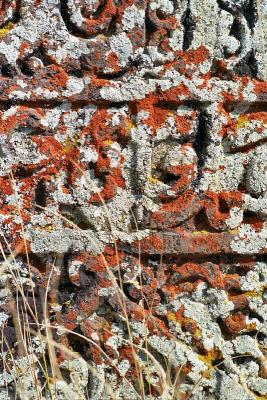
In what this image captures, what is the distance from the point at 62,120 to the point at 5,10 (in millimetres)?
405

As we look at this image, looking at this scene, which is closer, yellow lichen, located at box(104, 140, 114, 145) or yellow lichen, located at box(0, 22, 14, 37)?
yellow lichen, located at box(0, 22, 14, 37)

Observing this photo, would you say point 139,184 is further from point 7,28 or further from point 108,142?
point 7,28

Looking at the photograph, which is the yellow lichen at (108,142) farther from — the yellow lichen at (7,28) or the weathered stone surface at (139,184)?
the yellow lichen at (7,28)

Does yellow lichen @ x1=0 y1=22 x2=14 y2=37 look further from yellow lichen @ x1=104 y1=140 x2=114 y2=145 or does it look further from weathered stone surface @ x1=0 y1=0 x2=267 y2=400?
yellow lichen @ x1=104 y1=140 x2=114 y2=145

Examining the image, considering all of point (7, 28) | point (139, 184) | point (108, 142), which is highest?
point (7, 28)

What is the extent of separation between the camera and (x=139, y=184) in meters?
2.73

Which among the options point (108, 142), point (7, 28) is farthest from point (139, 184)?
point (7, 28)

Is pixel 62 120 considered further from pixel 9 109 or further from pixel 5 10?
pixel 5 10

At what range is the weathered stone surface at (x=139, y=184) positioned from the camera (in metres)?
2.62

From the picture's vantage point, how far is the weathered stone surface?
8.59 feet

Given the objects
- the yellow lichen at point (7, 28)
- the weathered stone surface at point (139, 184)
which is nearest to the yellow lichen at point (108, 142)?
the weathered stone surface at point (139, 184)

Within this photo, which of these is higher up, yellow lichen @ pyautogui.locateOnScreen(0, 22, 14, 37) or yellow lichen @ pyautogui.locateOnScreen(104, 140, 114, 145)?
yellow lichen @ pyautogui.locateOnScreen(0, 22, 14, 37)

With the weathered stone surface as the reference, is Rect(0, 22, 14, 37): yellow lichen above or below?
above

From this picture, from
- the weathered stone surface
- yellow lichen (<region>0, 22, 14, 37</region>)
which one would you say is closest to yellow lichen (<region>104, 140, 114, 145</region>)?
the weathered stone surface
